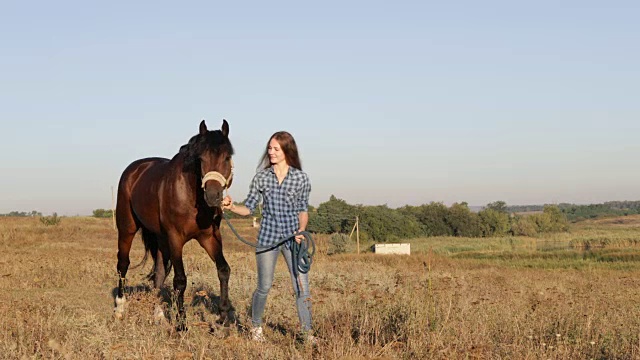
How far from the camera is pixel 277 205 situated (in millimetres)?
5844

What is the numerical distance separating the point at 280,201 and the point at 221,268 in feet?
5.22

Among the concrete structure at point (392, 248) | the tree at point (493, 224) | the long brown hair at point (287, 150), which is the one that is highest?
the long brown hair at point (287, 150)

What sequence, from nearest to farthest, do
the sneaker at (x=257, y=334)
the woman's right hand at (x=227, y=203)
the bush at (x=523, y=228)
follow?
1. the sneaker at (x=257, y=334)
2. the woman's right hand at (x=227, y=203)
3. the bush at (x=523, y=228)

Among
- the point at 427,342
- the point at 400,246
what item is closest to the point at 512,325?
the point at 427,342

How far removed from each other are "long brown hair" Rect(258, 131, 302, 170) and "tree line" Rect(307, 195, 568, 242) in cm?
4883

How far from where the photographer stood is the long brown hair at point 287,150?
5.85 m

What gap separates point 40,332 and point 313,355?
2.57 meters

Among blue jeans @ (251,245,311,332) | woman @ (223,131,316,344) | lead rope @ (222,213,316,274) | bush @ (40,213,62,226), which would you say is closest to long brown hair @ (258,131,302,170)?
woman @ (223,131,316,344)

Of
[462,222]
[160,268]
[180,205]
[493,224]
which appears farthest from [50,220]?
[493,224]

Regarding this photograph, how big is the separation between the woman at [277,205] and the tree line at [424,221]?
160 feet

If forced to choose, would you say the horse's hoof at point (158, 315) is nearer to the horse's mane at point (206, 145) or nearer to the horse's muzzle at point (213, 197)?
the horse's muzzle at point (213, 197)

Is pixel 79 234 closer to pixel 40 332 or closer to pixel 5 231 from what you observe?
pixel 5 231

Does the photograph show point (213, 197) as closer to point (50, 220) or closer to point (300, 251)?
point (300, 251)

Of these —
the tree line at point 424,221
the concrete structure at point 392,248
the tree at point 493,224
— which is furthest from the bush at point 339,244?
the tree at point 493,224
